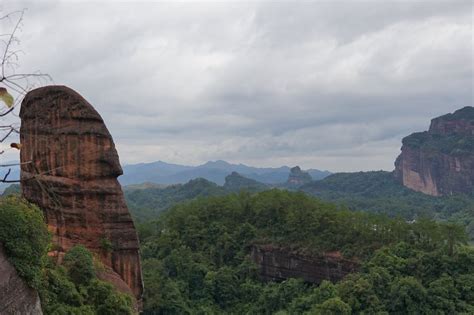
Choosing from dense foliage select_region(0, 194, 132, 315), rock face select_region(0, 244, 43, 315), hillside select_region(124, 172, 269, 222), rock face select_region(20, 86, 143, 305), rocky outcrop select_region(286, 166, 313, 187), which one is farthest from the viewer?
rocky outcrop select_region(286, 166, 313, 187)

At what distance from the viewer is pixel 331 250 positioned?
36.9 m

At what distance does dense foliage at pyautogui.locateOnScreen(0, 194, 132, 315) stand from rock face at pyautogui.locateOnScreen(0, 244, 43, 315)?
152mm

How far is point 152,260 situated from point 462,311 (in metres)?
21.8

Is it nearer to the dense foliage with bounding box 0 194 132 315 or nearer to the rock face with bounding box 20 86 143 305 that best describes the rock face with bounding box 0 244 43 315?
the dense foliage with bounding box 0 194 132 315

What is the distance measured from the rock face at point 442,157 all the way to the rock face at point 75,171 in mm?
113713

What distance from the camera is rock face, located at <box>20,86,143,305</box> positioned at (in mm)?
16812

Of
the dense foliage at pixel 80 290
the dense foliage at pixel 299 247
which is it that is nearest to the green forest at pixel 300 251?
the dense foliage at pixel 299 247

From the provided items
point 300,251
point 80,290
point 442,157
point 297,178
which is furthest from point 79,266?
point 297,178

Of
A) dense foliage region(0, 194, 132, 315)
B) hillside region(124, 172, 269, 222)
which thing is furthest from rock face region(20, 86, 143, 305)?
hillside region(124, 172, 269, 222)

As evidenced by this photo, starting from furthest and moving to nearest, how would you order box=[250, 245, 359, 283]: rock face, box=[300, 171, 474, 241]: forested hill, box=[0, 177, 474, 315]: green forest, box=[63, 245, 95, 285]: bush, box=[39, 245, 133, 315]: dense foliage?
1. box=[300, 171, 474, 241]: forested hill
2. box=[250, 245, 359, 283]: rock face
3. box=[0, 177, 474, 315]: green forest
4. box=[63, 245, 95, 285]: bush
5. box=[39, 245, 133, 315]: dense foliage

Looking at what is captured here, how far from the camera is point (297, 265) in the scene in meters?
37.7

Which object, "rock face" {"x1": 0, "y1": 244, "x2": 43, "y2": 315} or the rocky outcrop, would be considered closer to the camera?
"rock face" {"x1": 0, "y1": 244, "x2": 43, "y2": 315}

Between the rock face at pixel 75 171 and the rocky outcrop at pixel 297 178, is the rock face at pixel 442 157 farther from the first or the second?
the rock face at pixel 75 171

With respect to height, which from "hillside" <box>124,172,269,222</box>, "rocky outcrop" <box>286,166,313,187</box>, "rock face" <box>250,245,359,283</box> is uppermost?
"rocky outcrop" <box>286,166,313,187</box>
